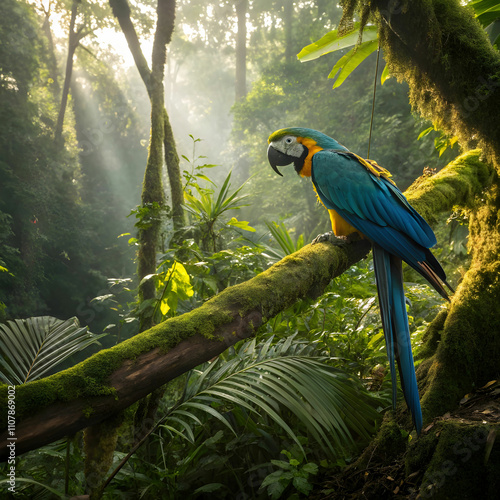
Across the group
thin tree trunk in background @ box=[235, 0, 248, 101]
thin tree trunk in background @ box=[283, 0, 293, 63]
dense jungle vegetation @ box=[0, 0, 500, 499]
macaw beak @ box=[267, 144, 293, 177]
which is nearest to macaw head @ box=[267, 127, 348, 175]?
macaw beak @ box=[267, 144, 293, 177]

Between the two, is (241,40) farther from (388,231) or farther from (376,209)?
(388,231)

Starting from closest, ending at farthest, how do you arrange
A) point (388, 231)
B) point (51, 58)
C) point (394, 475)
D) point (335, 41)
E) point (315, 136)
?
point (394, 475) → point (388, 231) → point (315, 136) → point (335, 41) → point (51, 58)

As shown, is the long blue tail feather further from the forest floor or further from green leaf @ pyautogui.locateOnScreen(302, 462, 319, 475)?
green leaf @ pyautogui.locateOnScreen(302, 462, 319, 475)

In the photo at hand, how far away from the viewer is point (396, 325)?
1.42 m

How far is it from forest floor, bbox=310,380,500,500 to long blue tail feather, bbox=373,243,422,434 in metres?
0.24

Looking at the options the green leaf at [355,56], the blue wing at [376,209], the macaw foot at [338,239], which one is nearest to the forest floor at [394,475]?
the blue wing at [376,209]

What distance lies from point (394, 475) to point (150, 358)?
105 centimetres

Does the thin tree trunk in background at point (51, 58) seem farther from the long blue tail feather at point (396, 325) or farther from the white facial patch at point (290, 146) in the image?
the long blue tail feather at point (396, 325)

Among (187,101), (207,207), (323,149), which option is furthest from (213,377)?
(187,101)

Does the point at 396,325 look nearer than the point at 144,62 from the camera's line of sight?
Yes

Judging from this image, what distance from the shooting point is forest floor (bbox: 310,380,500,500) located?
127 cm

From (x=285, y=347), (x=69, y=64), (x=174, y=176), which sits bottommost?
(x=285, y=347)

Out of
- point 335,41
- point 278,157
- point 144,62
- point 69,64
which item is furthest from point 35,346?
point 69,64

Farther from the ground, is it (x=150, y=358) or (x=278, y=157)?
(x=278, y=157)
